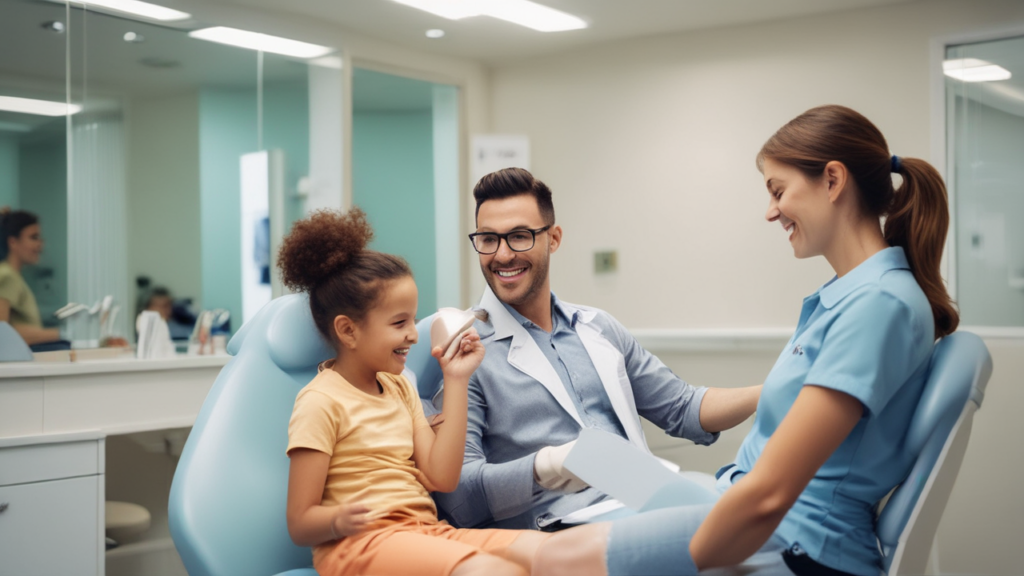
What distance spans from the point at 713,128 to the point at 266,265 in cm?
258

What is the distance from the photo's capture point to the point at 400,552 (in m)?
1.29

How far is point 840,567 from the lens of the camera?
114 centimetres

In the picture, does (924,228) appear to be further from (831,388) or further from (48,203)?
(48,203)

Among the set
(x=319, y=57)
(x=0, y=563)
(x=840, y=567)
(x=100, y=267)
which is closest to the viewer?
(x=840, y=567)

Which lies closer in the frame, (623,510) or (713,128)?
(623,510)

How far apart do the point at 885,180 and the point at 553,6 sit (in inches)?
132

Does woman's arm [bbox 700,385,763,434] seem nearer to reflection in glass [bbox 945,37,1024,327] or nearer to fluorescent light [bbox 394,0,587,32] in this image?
reflection in glass [bbox 945,37,1024,327]

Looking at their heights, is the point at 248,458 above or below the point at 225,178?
below

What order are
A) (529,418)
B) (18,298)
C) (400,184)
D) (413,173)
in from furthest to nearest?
(413,173) → (400,184) → (18,298) → (529,418)

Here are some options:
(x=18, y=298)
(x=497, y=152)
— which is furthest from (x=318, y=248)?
(x=497, y=152)

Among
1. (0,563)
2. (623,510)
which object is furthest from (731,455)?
(0,563)

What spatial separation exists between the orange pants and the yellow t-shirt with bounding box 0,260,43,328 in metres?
2.36

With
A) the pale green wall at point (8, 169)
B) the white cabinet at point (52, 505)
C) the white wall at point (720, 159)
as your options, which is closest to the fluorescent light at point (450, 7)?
the white wall at point (720, 159)

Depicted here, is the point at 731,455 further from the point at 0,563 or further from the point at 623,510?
the point at 0,563
